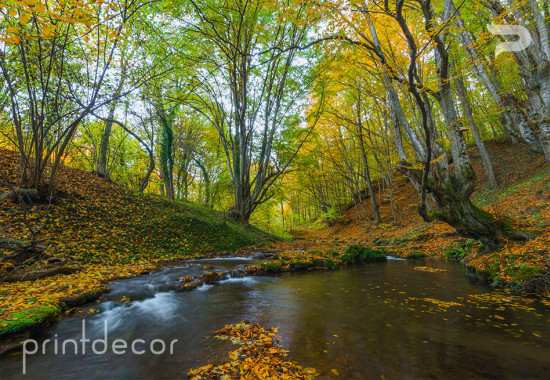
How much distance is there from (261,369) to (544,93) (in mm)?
10949

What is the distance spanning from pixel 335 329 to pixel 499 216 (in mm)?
6174

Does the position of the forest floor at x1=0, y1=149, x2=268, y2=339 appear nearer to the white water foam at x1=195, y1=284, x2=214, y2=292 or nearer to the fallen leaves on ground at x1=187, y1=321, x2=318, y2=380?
the white water foam at x1=195, y1=284, x2=214, y2=292

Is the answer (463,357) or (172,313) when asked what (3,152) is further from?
(463,357)

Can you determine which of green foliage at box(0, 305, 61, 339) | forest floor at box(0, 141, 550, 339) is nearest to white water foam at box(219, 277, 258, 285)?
forest floor at box(0, 141, 550, 339)

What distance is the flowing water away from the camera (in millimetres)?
2463

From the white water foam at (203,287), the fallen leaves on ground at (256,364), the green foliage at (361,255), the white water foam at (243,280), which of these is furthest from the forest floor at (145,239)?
the fallen leaves on ground at (256,364)

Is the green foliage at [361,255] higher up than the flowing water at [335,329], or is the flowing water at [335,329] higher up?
the flowing water at [335,329]

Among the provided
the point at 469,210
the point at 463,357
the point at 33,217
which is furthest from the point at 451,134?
the point at 33,217

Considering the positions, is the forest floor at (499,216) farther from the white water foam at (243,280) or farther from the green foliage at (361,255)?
the white water foam at (243,280)

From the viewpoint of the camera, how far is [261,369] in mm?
2266

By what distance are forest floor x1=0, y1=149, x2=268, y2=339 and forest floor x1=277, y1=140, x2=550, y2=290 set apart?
5.71 metres

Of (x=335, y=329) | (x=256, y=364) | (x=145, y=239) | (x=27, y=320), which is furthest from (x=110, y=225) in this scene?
(x=335, y=329)

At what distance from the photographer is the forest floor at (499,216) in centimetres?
504

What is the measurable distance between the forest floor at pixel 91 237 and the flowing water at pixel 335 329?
47cm
